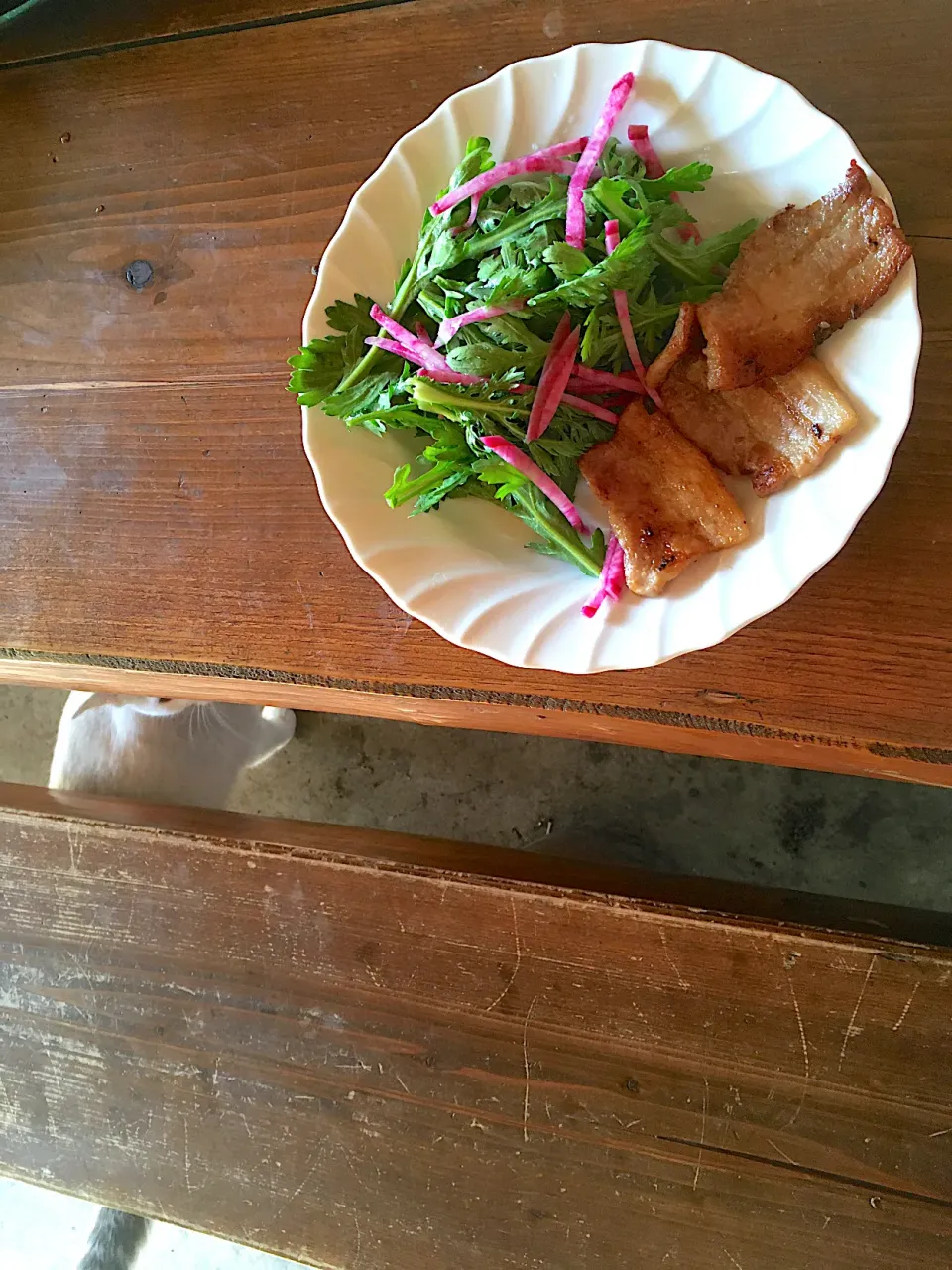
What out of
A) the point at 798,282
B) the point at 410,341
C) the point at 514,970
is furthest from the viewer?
the point at 514,970

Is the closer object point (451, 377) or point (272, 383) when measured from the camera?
point (451, 377)

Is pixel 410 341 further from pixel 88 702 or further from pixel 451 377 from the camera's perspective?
pixel 88 702

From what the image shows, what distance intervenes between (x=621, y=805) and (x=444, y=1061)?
81 centimetres

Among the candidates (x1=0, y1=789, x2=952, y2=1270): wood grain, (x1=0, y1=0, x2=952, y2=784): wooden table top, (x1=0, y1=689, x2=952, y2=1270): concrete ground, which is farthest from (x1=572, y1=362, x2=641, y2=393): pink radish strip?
(x1=0, y1=689, x2=952, y2=1270): concrete ground

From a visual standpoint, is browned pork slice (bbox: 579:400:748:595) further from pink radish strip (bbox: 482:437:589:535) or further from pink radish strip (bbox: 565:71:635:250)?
pink radish strip (bbox: 565:71:635:250)

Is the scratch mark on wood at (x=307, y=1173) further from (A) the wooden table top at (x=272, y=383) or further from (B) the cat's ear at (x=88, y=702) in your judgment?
(B) the cat's ear at (x=88, y=702)

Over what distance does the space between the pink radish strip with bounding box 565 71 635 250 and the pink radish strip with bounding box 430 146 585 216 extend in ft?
0.08

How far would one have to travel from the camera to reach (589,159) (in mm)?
987

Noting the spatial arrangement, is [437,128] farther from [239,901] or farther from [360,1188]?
[360,1188]

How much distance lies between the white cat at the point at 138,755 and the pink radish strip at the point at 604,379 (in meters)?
1.18

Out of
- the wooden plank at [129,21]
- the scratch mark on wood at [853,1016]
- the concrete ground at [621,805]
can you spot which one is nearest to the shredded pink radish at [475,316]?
the wooden plank at [129,21]

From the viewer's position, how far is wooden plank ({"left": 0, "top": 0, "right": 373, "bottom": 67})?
53.8 inches

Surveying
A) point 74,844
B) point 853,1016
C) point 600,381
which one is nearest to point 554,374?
point 600,381

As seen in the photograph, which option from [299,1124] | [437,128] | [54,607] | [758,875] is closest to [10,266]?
[54,607]
